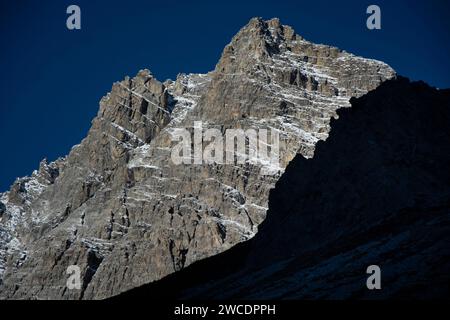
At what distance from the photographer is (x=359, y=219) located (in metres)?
99.4

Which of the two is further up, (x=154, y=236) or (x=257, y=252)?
(x=154, y=236)

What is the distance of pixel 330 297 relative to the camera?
6769 cm

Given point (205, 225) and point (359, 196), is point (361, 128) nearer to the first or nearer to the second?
point (359, 196)

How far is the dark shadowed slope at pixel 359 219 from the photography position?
71319mm

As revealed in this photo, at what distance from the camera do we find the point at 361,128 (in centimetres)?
11606

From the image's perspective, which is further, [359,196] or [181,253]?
[181,253]

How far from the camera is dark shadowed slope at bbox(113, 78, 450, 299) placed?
71319mm

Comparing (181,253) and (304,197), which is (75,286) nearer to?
(181,253)

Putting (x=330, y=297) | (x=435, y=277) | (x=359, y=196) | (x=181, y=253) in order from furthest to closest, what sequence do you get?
(x=181, y=253) → (x=359, y=196) → (x=330, y=297) → (x=435, y=277)

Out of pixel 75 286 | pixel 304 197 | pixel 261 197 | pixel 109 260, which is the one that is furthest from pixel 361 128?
pixel 75 286
